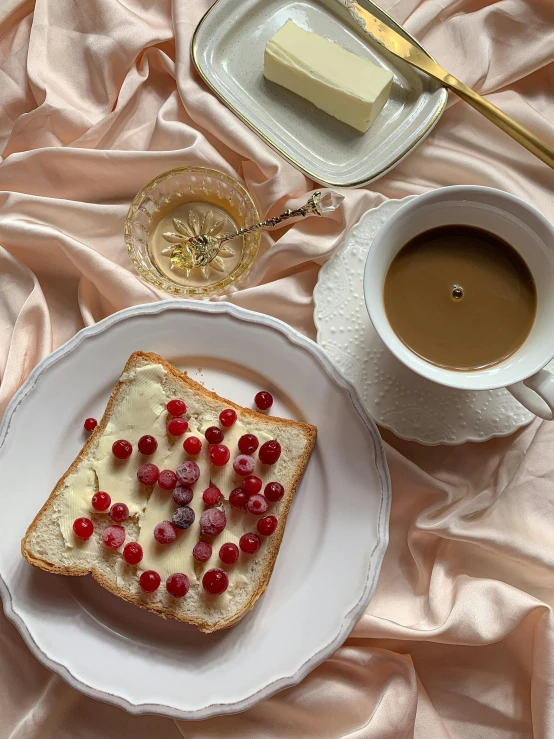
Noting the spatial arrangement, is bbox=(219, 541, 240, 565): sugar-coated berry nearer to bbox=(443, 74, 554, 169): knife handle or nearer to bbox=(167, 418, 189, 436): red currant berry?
bbox=(167, 418, 189, 436): red currant berry

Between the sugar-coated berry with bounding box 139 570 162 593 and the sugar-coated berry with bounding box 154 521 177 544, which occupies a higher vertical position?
the sugar-coated berry with bounding box 154 521 177 544

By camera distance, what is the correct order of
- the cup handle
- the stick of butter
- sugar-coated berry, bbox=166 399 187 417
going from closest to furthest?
the cup handle, sugar-coated berry, bbox=166 399 187 417, the stick of butter

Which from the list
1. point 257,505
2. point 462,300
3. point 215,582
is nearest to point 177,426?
point 257,505

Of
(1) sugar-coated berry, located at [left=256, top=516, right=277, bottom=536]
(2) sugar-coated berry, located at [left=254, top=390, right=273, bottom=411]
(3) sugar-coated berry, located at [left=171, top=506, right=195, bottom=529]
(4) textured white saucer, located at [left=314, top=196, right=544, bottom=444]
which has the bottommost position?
(3) sugar-coated berry, located at [left=171, top=506, right=195, bottom=529]

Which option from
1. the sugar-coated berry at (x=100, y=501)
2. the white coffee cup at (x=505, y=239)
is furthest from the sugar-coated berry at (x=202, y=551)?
the white coffee cup at (x=505, y=239)

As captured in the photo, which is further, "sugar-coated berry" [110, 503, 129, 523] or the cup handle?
"sugar-coated berry" [110, 503, 129, 523]

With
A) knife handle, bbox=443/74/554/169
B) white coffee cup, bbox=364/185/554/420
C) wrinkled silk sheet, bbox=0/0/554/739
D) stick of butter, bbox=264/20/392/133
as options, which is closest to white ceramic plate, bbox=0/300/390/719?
wrinkled silk sheet, bbox=0/0/554/739

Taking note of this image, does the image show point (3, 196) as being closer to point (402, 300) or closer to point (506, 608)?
point (402, 300)
